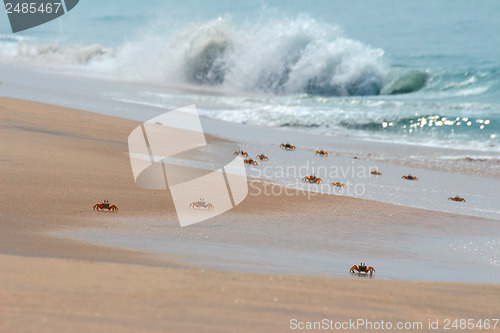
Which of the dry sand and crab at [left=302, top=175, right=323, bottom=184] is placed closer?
the dry sand

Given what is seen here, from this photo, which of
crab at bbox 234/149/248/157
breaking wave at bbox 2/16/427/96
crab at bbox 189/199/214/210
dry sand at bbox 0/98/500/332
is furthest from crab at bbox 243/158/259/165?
breaking wave at bbox 2/16/427/96

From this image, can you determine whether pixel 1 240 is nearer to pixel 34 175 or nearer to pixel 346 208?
pixel 34 175

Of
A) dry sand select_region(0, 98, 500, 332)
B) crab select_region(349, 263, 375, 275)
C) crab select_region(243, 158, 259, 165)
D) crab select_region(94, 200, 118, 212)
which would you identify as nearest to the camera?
dry sand select_region(0, 98, 500, 332)

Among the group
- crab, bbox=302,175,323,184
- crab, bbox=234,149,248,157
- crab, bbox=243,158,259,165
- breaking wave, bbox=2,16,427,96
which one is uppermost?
crab, bbox=302,175,323,184

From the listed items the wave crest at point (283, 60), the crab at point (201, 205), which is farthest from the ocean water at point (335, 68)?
the crab at point (201, 205)

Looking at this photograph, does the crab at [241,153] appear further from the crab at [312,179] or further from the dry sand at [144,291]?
the dry sand at [144,291]

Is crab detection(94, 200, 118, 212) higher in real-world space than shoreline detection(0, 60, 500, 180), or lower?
higher

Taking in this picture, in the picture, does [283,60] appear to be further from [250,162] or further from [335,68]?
[250,162]

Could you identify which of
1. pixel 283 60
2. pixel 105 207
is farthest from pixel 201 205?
pixel 283 60

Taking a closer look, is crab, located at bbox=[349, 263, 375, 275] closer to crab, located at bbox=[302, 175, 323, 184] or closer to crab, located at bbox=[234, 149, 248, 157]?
crab, located at bbox=[302, 175, 323, 184]

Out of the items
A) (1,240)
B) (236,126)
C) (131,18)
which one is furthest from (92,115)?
(131,18)
